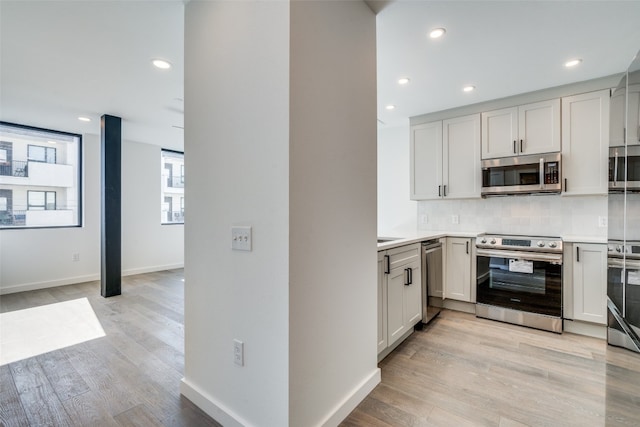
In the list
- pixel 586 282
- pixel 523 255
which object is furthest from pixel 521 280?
pixel 586 282

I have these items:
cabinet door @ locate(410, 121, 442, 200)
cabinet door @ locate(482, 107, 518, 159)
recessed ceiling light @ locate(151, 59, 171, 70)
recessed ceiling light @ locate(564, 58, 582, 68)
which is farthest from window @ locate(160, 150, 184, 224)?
recessed ceiling light @ locate(564, 58, 582, 68)

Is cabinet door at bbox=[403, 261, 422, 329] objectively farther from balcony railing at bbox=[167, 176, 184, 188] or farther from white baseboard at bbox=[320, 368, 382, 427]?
balcony railing at bbox=[167, 176, 184, 188]

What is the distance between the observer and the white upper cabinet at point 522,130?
3.00m

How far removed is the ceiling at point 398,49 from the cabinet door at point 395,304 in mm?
1805

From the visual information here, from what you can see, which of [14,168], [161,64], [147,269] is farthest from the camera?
[147,269]

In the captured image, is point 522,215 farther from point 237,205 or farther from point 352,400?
point 237,205

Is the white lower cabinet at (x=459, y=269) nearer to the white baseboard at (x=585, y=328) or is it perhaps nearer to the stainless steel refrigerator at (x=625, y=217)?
the white baseboard at (x=585, y=328)

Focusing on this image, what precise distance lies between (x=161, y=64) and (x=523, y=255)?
3893mm

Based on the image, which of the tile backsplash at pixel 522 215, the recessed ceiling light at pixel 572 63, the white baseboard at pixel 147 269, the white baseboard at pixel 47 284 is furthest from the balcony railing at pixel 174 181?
the recessed ceiling light at pixel 572 63

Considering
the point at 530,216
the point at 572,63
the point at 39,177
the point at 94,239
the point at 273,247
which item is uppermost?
the point at 572,63

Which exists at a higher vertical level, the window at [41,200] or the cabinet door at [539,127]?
the cabinet door at [539,127]

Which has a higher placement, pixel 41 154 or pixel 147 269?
pixel 41 154

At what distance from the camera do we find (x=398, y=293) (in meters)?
2.38

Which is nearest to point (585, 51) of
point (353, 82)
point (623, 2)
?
point (623, 2)
